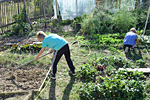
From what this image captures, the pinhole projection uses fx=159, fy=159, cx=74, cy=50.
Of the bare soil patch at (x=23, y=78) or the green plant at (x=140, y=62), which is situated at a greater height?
→ the green plant at (x=140, y=62)

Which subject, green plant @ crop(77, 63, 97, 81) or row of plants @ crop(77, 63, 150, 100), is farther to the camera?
green plant @ crop(77, 63, 97, 81)

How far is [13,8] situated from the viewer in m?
8.95

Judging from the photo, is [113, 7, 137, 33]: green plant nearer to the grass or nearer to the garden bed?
the grass

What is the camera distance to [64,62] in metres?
5.92

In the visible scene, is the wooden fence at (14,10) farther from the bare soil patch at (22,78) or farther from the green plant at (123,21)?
the green plant at (123,21)

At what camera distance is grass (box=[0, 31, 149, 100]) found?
Result: 434 cm

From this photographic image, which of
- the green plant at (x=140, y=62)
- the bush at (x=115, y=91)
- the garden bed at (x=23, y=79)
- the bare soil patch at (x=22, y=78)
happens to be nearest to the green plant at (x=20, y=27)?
the bare soil patch at (x=22, y=78)

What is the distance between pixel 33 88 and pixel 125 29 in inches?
231

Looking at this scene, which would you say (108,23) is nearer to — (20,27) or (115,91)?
(20,27)

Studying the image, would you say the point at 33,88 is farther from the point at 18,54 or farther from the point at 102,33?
the point at 102,33

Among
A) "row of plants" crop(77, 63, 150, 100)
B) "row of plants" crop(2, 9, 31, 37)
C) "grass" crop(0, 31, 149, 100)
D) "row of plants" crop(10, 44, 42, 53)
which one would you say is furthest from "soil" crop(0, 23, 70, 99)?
"row of plants" crop(2, 9, 31, 37)

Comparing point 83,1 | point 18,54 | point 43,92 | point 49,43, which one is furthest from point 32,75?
point 83,1

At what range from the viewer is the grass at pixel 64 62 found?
434cm

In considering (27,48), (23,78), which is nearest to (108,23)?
(27,48)
